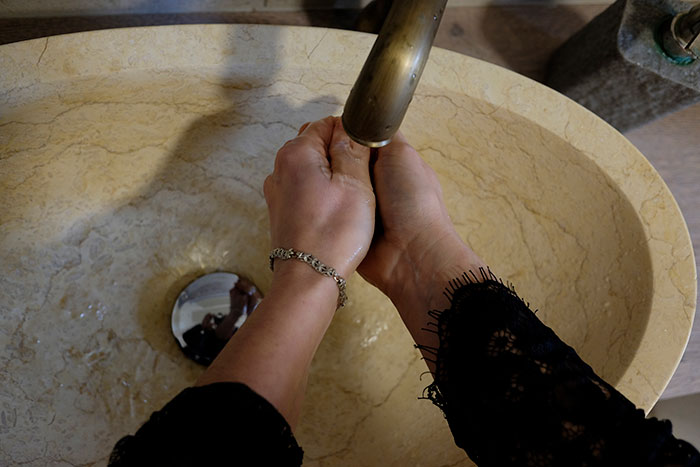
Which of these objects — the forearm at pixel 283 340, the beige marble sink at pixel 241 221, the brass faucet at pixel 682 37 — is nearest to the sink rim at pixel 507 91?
the beige marble sink at pixel 241 221

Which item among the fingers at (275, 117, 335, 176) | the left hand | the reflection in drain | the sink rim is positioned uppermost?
Answer: the sink rim

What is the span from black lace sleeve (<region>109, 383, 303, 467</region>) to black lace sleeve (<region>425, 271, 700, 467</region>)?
0.16 m

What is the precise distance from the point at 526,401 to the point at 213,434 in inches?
9.5

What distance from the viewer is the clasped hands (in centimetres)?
59

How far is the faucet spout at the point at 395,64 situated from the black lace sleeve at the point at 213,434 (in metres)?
0.21

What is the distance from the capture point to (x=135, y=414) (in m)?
0.62

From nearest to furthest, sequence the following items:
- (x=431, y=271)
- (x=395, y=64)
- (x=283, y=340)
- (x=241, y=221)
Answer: (x=395, y=64) → (x=283, y=340) → (x=431, y=271) → (x=241, y=221)

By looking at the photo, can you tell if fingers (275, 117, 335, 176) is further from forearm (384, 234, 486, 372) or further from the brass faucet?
the brass faucet

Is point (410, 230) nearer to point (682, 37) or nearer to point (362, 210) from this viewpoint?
point (362, 210)

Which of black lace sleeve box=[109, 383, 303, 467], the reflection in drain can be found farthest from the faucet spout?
the reflection in drain

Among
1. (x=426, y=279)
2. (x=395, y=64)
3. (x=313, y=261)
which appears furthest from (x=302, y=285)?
(x=395, y=64)

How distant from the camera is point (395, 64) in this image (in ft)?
1.09

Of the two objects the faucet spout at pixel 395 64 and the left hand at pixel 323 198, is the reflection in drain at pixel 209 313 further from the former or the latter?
the faucet spout at pixel 395 64

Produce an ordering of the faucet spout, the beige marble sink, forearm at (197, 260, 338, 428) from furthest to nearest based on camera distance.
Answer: the beige marble sink → forearm at (197, 260, 338, 428) → the faucet spout
